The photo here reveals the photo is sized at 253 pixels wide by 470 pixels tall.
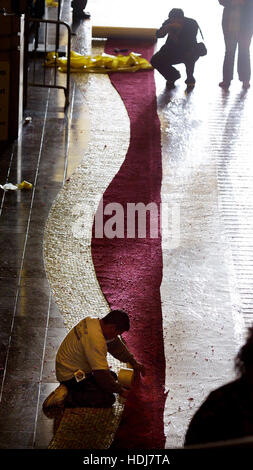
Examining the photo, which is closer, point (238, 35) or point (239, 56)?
point (238, 35)

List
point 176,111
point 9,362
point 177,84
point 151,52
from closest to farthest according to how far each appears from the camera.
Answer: point 9,362 → point 176,111 → point 177,84 → point 151,52

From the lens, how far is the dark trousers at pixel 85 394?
537cm

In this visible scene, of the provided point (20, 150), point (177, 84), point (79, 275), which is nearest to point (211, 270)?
point (79, 275)

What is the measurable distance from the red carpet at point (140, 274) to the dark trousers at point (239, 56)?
3.55ft

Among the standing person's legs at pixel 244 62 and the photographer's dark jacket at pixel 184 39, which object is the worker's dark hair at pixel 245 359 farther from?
the standing person's legs at pixel 244 62

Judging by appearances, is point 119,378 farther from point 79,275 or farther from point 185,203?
point 185,203

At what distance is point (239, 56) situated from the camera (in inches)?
419

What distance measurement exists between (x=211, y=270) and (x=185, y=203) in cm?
117

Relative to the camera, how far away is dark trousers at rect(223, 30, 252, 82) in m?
10.5

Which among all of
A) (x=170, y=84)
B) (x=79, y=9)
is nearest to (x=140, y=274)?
(x=170, y=84)

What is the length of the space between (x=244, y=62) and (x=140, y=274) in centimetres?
479

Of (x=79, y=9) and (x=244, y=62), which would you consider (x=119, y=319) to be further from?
(x=79, y=9)

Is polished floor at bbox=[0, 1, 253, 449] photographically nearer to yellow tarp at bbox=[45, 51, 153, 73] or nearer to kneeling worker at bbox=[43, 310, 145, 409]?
kneeling worker at bbox=[43, 310, 145, 409]

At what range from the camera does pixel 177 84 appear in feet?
35.2
